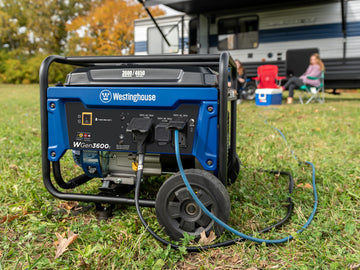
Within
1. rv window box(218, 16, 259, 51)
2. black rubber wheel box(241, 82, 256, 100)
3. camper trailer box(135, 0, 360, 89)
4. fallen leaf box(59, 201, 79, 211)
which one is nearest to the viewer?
fallen leaf box(59, 201, 79, 211)

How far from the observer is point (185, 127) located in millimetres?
1706

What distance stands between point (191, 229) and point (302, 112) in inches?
225

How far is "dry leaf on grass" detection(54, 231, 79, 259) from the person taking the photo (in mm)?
1633

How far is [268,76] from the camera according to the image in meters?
9.39

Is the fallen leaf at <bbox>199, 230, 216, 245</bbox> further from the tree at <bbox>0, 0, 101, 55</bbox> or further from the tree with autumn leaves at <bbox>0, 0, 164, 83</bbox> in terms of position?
the tree at <bbox>0, 0, 101, 55</bbox>

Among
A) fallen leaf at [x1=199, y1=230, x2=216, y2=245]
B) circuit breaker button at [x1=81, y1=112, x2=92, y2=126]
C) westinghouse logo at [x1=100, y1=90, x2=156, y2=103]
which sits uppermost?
westinghouse logo at [x1=100, y1=90, x2=156, y2=103]

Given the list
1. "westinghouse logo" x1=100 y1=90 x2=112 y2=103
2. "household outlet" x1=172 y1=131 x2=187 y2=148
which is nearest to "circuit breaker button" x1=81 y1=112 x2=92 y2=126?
"westinghouse logo" x1=100 y1=90 x2=112 y2=103

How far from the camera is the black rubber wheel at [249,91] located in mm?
10506

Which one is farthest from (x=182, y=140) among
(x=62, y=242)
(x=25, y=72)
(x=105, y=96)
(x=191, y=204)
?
(x=25, y=72)

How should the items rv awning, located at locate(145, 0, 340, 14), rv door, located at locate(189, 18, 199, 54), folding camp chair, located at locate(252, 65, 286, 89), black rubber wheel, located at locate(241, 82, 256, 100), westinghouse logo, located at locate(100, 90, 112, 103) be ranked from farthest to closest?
rv door, located at locate(189, 18, 199, 54) < black rubber wheel, located at locate(241, 82, 256, 100) < folding camp chair, located at locate(252, 65, 286, 89) < rv awning, located at locate(145, 0, 340, 14) < westinghouse logo, located at locate(100, 90, 112, 103)

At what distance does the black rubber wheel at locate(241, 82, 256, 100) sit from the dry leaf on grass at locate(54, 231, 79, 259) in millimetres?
9166

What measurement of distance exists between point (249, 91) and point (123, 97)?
9.31 meters

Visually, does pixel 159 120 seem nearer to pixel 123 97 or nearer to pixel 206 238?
pixel 123 97

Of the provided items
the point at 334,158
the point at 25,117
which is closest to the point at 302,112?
the point at 334,158
